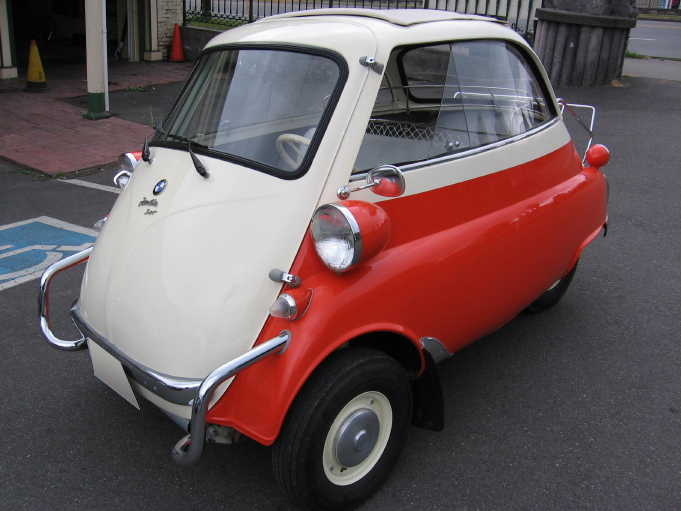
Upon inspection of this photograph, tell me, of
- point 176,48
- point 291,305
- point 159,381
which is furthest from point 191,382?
point 176,48

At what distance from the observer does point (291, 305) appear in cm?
209

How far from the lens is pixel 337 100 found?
7.92ft

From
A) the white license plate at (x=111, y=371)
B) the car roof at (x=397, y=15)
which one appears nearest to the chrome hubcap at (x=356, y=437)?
the white license plate at (x=111, y=371)

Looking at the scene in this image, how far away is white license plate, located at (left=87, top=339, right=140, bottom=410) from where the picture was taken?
2.36 meters

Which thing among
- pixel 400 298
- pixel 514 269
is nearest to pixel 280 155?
pixel 400 298

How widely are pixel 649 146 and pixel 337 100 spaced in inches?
259

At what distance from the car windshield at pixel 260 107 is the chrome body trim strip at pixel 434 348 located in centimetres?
88

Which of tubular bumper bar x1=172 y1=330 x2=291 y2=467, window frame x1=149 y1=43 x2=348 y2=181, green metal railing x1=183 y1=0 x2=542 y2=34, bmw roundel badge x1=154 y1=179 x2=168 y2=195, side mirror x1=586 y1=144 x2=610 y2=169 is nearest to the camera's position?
tubular bumper bar x1=172 y1=330 x2=291 y2=467

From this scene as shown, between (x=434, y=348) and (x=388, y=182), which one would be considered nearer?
(x=388, y=182)

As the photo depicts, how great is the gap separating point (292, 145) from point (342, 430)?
111 centimetres

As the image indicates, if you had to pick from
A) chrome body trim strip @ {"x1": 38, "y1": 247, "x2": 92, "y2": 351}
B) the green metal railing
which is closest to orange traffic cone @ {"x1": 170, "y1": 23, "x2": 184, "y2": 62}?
the green metal railing

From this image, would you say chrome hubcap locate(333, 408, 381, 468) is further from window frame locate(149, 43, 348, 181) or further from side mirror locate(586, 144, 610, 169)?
side mirror locate(586, 144, 610, 169)

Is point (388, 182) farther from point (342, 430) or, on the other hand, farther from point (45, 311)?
point (45, 311)

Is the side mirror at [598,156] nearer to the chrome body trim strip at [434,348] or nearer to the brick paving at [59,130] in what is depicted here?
the chrome body trim strip at [434,348]
